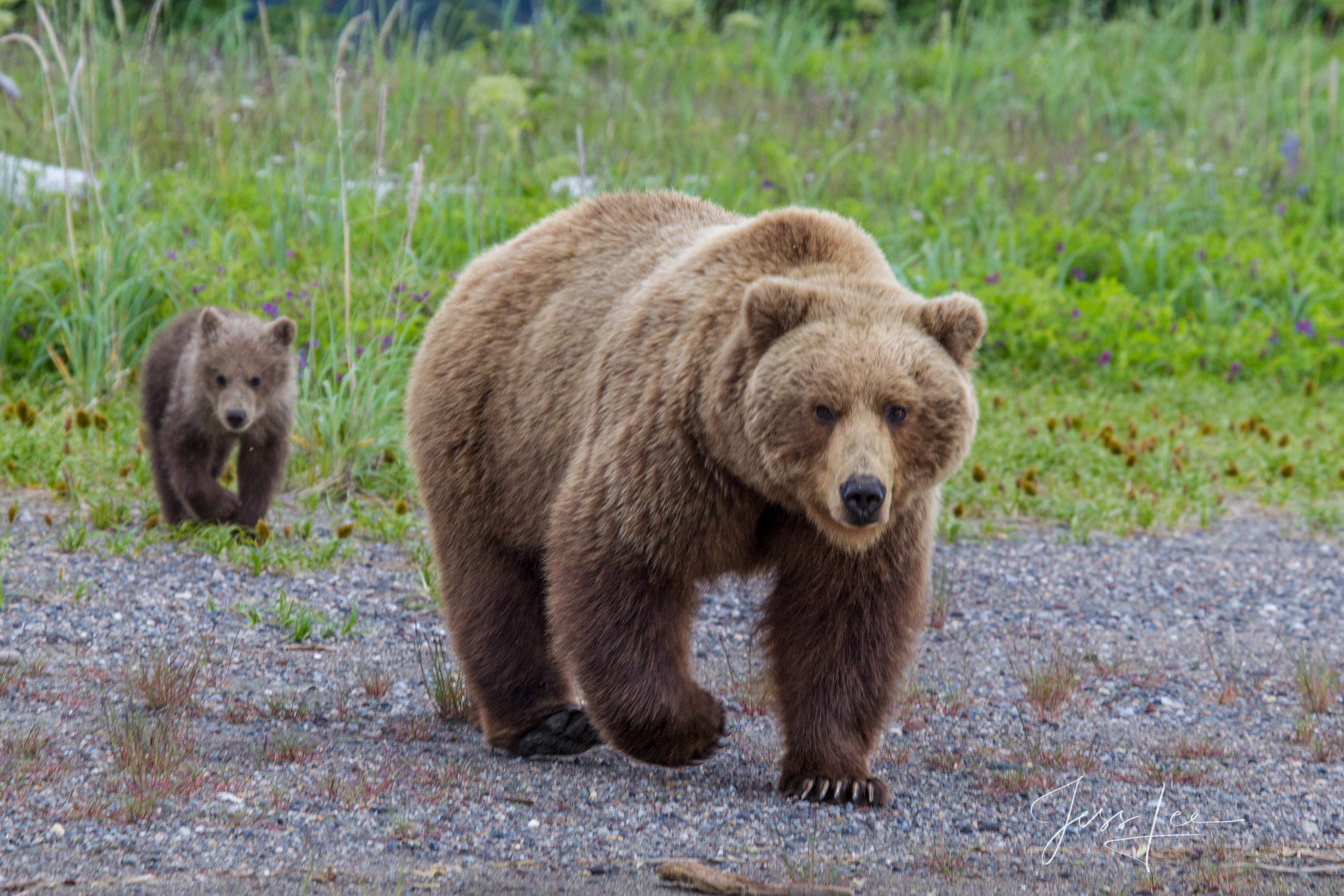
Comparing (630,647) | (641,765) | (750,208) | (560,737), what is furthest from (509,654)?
(750,208)

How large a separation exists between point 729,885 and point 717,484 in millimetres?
1009

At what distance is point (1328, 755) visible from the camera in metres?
4.09

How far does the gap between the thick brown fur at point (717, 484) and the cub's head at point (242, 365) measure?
80.3 inches

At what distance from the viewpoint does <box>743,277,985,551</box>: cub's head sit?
3334 mm

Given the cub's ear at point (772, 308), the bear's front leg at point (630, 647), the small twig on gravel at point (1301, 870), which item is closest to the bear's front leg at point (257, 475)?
the bear's front leg at point (630, 647)

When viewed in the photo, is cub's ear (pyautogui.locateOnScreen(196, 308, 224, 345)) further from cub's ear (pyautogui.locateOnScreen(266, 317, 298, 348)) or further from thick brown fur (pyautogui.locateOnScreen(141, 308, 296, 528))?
cub's ear (pyautogui.locateOnScreen(266, 317, 298, 348))

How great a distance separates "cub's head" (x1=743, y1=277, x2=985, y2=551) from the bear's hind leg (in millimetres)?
1081

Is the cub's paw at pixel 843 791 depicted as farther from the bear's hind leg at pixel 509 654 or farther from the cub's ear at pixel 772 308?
the cub's ear at pixel 772 308

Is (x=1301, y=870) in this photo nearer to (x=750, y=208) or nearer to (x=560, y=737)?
(x=560, y=737)

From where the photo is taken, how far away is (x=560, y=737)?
407 cm

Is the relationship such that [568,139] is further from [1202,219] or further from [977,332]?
[977,332]

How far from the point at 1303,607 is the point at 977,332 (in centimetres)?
292

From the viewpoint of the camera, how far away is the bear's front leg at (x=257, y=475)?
5.98 metres

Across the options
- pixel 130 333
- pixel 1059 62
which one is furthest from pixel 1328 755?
pixel 1059 62
